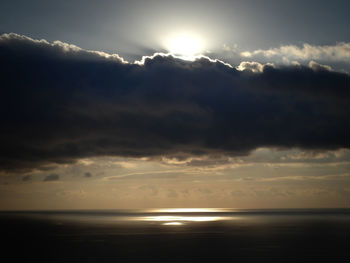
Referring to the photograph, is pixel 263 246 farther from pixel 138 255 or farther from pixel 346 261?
pixel 138 255

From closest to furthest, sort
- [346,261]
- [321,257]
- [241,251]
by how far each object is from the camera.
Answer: [346,261] < [321,257] < [241,251]

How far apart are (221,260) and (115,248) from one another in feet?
88.1

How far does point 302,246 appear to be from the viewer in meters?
88.2

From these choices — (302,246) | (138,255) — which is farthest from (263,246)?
(138,255)

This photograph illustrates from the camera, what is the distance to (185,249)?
84375 millimetres

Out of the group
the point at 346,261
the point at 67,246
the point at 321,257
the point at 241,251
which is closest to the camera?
the point at 346,261

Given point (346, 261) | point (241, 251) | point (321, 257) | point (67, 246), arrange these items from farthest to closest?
point (67, 246), point (241, 251), point (321, 257), point (346, 261)

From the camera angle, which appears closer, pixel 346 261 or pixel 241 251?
pixel 346 261

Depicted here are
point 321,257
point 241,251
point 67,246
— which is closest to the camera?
point 321,257

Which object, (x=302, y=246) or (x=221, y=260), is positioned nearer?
(x=221, y=260)

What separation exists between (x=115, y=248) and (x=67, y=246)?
12500mm

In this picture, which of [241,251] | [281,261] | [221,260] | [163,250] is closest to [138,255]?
Result: [163,250]

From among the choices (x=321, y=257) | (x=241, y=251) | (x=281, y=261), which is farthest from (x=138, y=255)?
(x=321, y=257)

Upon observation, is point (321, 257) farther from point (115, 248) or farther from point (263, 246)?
point (115, 248)
